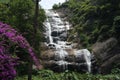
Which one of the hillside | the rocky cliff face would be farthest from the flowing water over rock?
the hillside

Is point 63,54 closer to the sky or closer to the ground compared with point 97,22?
closer to the ground

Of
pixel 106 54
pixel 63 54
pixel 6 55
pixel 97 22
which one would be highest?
pixel 97 22

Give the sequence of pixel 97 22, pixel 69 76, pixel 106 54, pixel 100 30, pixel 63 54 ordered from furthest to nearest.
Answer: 1. pixel 97 22
2. pixel 100 30
3. pixel 63 54
4. pixel 106 54
5. pixel 69 76

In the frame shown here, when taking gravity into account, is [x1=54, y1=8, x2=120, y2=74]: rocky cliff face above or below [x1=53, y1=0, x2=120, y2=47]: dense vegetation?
below

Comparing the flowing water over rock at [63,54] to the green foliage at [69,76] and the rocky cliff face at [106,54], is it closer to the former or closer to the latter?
the rocky cliff face at [106,54]

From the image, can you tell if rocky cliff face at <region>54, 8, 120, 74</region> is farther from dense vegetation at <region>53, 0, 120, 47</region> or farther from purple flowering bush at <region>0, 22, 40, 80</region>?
purple flowering bush at <region>0, 22, 40, 80</region>

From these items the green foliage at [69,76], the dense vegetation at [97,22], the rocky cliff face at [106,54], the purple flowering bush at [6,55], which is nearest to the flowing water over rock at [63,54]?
the rocky cliff face at [106,54]

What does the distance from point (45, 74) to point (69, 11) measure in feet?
43.9

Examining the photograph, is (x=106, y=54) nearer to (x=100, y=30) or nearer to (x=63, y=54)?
(x=100, y=30)

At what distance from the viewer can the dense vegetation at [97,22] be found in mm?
21359

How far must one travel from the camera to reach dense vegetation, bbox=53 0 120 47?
70.1 ft

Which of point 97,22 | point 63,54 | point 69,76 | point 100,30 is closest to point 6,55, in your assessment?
point 69,76

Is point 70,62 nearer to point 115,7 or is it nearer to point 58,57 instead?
point 58,57

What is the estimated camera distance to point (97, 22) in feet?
74.8
